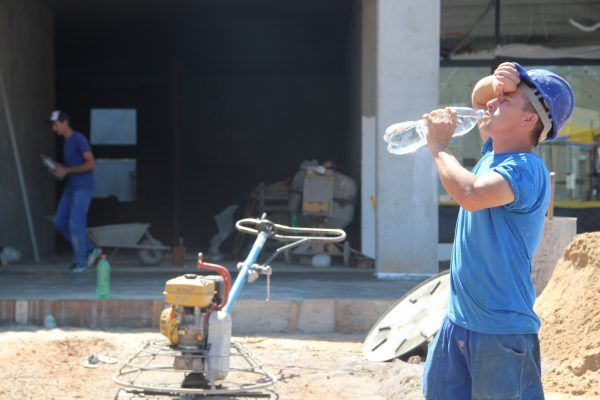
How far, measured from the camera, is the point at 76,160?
10195 mm

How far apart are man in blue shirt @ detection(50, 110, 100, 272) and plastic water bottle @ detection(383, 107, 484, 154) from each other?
6.84m

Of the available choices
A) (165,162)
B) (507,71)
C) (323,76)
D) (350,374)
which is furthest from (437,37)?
(165,162)

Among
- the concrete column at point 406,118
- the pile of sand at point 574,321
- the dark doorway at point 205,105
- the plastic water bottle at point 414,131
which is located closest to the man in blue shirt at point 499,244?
the plastic water bottle at point 414,131

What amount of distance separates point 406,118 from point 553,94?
660 centimetres

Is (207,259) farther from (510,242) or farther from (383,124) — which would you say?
(510,242)

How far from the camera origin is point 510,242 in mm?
2875

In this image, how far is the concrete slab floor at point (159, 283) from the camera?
805cm

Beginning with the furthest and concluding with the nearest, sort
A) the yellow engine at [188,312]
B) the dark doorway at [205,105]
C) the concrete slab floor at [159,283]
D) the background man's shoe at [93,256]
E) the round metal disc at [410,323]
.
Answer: the dark doorway at [205,105]
the background man's shoe at [93,256]
the concrete slab floor at [159,283]
the round metal disc at [410,323]
the yellow engine at [188,312]

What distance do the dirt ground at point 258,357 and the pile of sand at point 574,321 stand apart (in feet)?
0.95

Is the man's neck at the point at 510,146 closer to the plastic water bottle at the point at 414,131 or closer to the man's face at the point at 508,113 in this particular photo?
the man's face at the point at 508,113

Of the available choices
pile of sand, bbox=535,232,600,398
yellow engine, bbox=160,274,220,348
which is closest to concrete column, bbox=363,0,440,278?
pile of sand, bbox=535,232,600,398

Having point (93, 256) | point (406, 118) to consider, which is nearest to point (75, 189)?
point (93, 256)

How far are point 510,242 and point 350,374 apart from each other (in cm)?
359

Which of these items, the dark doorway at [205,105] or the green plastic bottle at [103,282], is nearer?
the green plastic bottle at [103,282]
